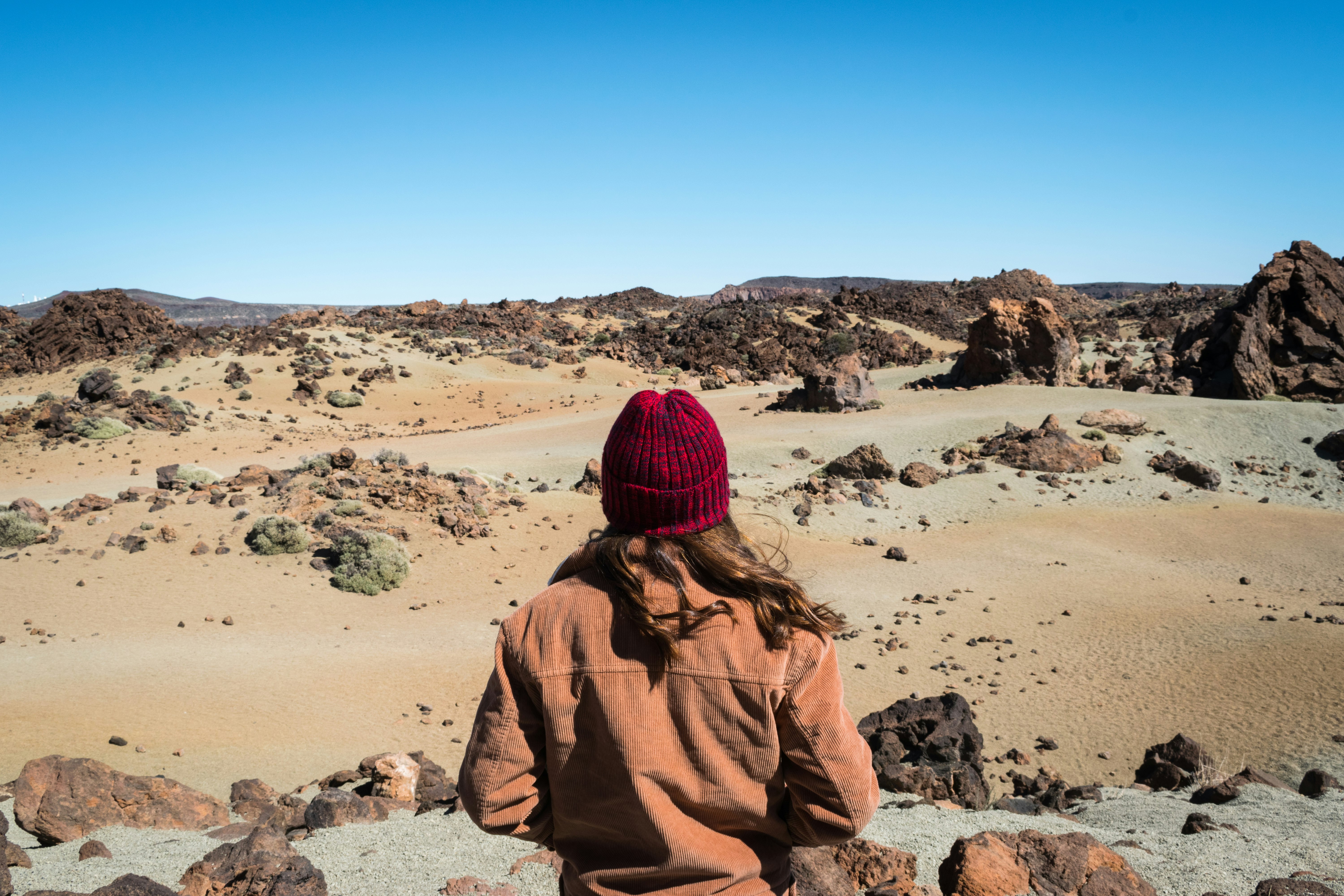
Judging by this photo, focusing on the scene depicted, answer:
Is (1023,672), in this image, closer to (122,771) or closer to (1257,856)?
(1257,856)

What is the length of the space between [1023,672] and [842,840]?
743cm

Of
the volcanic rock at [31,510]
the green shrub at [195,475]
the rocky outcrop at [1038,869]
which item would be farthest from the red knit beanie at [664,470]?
the green shrub at [195,475]

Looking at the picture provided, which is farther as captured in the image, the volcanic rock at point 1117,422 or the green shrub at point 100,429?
the green shrub at point 100,429

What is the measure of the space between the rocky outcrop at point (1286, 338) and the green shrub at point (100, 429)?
1001 inches

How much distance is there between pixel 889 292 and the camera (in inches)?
2336

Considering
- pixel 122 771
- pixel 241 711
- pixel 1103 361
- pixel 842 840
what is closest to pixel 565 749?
pixel 842 840

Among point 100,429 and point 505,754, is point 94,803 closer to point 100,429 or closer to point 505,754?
point 505,754

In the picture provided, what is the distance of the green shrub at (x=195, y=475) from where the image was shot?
45.7 feet

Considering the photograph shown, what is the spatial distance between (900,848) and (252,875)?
2958 mm

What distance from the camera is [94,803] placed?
4.77m

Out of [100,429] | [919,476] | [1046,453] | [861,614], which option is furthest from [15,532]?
[1046,453]

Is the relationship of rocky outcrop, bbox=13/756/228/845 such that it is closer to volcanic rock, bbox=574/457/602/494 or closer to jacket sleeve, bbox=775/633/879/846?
jacket sleeve, bbox=775/633/879/846

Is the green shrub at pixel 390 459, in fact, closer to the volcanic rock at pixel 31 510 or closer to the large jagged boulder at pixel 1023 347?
the volcanic rock at pixel 31 510

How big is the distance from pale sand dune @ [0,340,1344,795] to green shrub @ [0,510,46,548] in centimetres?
41
